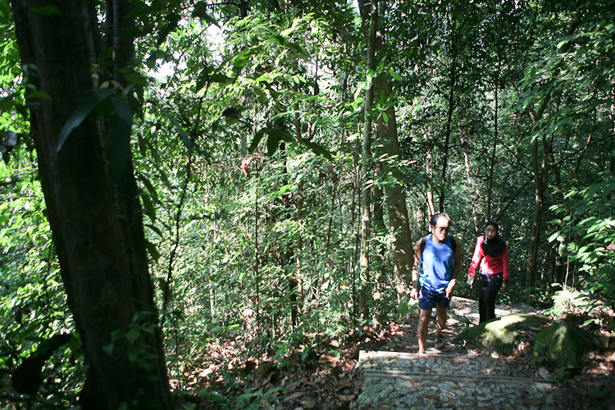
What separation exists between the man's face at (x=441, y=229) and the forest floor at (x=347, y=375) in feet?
4.45

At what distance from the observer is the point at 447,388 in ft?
10.9

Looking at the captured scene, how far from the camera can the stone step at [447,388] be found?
311cm

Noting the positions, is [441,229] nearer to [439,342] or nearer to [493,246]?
[439,342]

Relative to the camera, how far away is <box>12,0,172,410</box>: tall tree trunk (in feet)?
3.20

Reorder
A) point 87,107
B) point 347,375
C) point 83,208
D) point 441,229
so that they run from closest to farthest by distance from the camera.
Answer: point 87,107 < point 83,208 < point 347,375 < point 441,229

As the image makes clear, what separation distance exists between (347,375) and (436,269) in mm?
1652

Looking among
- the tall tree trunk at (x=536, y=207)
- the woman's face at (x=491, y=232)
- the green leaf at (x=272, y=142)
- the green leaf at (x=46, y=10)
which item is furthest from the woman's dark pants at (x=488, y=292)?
the green leaf at (x=46, y=10)

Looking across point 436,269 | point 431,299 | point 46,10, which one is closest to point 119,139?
point 46,10

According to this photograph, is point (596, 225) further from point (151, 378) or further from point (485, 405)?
point (151, 378)

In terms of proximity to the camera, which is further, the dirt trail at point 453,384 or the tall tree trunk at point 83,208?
the dirt trail at point 453,384

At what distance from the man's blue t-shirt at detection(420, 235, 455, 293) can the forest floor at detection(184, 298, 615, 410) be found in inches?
32.1

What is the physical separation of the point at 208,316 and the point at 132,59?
18.4 feet

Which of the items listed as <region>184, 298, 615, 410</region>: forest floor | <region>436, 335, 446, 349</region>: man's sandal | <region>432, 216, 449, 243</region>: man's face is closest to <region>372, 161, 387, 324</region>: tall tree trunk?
<region>184, 298, 615, 410</region>: forest floor

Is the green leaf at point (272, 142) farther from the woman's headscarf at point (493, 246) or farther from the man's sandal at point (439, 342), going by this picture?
the woman's headscarf at point (493, 246)
